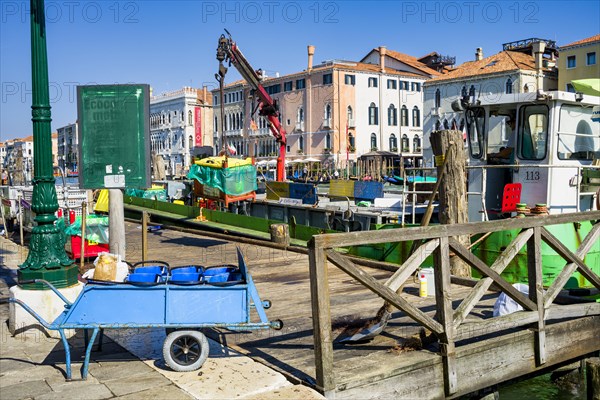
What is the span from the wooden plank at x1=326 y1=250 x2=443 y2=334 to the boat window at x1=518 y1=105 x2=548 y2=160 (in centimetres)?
651

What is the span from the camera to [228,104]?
3324 inches

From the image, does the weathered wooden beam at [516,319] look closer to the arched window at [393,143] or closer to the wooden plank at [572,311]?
the wooden plank at [572,311]

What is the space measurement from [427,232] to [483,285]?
1060mm

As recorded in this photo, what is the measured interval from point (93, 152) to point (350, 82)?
60.4 m

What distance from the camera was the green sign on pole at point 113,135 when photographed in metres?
8.09

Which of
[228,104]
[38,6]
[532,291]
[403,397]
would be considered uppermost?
[228,104]

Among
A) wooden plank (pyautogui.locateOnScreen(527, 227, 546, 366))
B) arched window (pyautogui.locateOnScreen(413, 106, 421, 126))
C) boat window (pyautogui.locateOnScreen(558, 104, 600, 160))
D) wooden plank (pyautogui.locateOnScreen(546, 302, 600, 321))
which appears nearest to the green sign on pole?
wooden plank (pyautogui.locateOnScreen(527, 227, 546, 366))

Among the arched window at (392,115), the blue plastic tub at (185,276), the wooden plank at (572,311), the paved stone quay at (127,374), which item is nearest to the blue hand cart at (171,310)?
the paved stone quay at (127,374)

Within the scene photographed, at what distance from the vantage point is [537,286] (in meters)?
6.90

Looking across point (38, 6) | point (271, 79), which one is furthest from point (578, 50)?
point (38, 6)

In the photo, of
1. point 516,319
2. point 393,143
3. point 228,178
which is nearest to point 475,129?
point 516,319

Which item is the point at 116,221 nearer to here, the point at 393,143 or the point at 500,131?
the point at 500,131

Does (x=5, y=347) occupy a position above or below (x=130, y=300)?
below

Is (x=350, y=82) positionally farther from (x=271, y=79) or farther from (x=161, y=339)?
(x=161, y=339)
